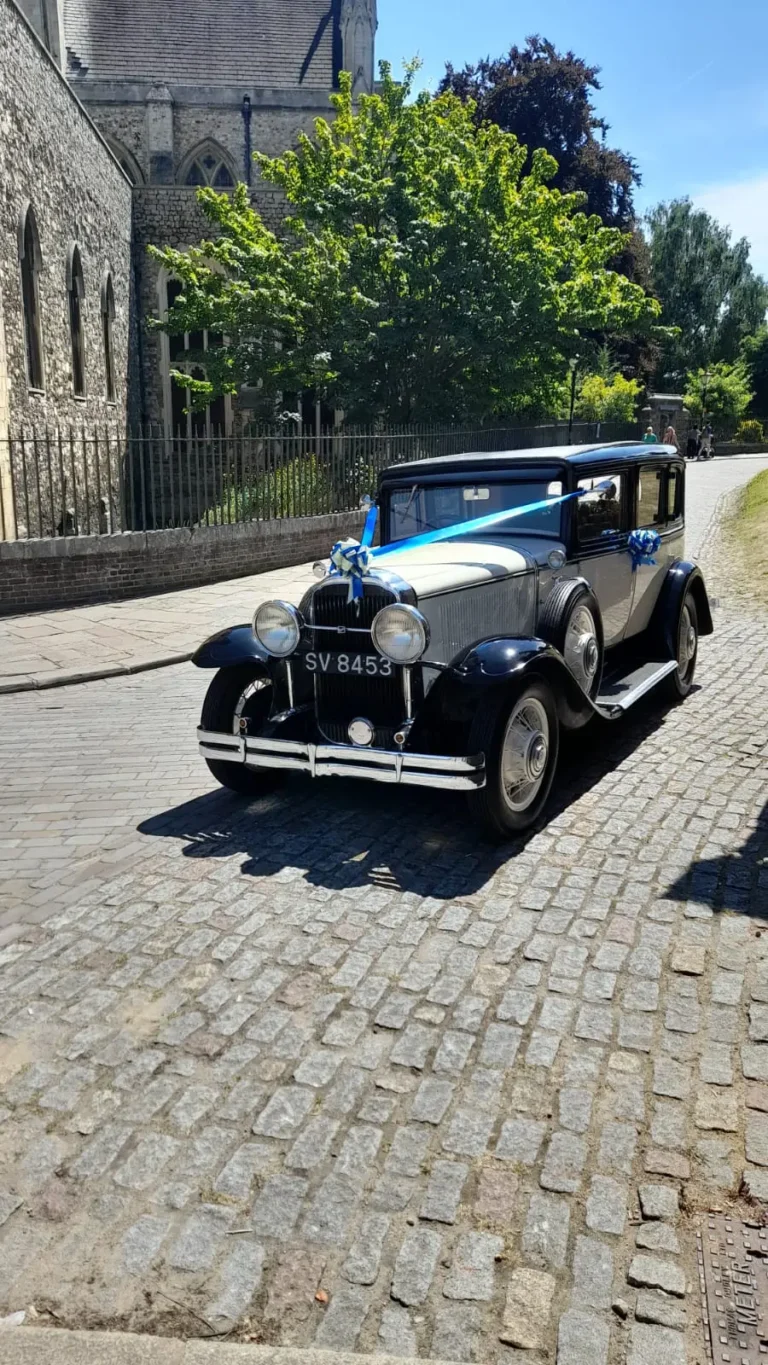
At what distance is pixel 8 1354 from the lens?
2219 millimetres

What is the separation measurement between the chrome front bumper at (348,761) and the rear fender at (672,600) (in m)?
3.20

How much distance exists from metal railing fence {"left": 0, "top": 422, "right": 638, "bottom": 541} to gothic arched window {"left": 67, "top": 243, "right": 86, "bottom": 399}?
16.2 feet

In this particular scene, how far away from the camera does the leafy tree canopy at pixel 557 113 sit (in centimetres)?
3484

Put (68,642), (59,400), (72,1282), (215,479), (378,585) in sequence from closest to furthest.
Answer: (72,1282) → (378,585) → (68,642) → (215,479) → (59,400)

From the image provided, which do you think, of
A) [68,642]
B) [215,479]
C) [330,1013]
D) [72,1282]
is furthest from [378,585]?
[215,479]

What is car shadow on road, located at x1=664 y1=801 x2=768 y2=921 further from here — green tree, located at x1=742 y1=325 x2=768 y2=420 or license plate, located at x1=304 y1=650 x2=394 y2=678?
green tree, located at x1=742 y1=325 x2=768 y2=420

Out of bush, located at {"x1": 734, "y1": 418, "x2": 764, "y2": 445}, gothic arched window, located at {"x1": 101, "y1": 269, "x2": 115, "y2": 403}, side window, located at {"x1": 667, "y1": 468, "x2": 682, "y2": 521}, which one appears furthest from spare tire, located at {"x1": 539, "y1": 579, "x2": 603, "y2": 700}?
bush, located at {"x1": 734, "y1": 418, "x2": 764, "y2": 445}

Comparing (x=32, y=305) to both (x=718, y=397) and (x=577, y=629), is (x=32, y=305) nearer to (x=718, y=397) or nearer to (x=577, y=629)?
(x=577, y=629)

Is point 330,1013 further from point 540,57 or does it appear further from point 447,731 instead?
point 540,57

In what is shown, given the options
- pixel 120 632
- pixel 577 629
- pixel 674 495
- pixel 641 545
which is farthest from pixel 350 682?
pixel 120 632

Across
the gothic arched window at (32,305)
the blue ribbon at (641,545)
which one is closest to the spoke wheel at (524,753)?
the blue ribbon at (641,545)

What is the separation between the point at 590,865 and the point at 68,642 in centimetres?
728

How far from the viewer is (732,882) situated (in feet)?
14.9

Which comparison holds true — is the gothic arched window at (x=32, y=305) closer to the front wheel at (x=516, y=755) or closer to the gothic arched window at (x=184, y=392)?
the gothic arched window at (x=184, y=392)
